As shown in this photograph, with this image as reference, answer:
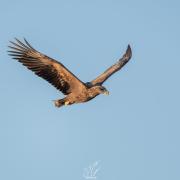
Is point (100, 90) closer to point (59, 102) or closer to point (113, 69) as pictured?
point (59, 102)

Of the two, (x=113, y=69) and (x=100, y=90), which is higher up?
(x=113, y=69)

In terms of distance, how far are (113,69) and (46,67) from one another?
2650 mm

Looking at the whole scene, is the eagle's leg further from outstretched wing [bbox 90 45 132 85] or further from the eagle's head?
outstretched wing [bbox 90 45 132 85]

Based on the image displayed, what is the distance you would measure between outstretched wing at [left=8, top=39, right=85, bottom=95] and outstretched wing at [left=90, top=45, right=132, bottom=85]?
44.4 inches

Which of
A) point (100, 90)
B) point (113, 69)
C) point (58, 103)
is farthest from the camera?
point (113, 69)

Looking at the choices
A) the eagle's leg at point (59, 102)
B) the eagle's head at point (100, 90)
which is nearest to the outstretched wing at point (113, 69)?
the eagle's head at point (100, 90)

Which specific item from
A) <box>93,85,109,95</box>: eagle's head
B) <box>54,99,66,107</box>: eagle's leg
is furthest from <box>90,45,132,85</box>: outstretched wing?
<box>54,99,66,107</box>: eagle's leg

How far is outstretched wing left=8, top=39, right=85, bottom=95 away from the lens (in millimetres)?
25016

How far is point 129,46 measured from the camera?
28.7 m

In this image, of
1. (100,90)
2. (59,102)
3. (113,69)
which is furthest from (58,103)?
(113,69)

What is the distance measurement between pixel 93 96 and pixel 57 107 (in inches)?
42.3

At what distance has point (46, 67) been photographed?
25.2 m

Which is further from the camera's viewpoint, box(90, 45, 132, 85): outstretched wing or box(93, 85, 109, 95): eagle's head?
box(90, 45, 132, 85): outstretched wing

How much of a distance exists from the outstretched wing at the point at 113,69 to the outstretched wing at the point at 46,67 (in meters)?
1.13
